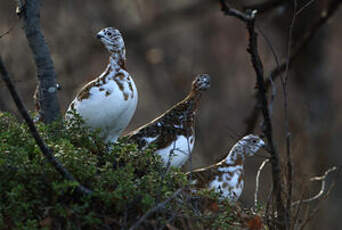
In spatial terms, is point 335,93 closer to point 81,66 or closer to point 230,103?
point 230,103

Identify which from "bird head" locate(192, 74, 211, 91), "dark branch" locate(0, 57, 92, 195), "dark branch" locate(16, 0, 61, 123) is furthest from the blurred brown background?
"dark branch" locate(0, 57, 92, 195)

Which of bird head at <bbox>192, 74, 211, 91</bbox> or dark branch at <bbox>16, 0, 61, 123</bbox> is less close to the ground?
dark branch at <bbox>16, 0, 61, 123</bbox>

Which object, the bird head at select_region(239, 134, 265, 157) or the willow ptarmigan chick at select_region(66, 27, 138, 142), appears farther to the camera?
the bird head at select_region(239, 134, 265, 157)

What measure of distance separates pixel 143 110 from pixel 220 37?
2.93 m

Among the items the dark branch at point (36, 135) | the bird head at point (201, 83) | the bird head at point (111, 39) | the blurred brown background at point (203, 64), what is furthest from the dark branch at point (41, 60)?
the blurred brown background at point (203, 64)

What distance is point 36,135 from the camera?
356 centimetres

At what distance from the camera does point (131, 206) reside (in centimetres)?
384

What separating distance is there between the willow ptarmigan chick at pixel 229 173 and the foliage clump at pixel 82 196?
1020mm

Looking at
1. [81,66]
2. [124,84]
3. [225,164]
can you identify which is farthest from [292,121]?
[81,66]

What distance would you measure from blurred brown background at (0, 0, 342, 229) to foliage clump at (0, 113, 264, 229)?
3.71 metres

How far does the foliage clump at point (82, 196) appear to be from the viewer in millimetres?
3711

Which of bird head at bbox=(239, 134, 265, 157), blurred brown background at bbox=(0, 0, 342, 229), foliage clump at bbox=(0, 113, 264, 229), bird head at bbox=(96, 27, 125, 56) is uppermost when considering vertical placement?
blurred brown background at bbox=(0, 0, 342, 229)

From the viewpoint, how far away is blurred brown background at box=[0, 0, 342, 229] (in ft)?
37.1

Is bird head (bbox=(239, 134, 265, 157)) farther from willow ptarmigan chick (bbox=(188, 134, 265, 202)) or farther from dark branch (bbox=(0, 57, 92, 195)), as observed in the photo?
dark branch (bbox=(0, 57, 92, 195))
